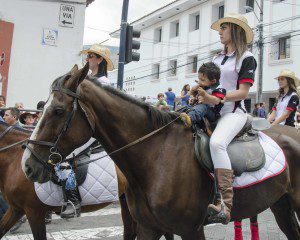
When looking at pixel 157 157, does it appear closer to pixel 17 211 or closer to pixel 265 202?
pixel 265 202

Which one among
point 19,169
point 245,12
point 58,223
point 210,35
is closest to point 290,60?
point 245,12

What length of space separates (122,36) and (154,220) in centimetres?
700

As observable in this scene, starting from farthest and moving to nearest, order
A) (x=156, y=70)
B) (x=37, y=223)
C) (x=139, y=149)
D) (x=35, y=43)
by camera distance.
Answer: (x=156, y=70) < (x=35, y=43) < (x=37, y=223) < (x=139, y=149)

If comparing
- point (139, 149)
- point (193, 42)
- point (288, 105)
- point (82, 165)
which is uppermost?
point (193, 42)

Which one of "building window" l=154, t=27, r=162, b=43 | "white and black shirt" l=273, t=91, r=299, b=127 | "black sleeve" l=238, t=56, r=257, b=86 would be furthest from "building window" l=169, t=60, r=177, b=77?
"black sleeve" l=238, t=56, r=257, b=86

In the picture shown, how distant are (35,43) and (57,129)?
8762mm

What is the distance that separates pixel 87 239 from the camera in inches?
221

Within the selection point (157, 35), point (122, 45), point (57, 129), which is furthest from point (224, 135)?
point (157, 35)

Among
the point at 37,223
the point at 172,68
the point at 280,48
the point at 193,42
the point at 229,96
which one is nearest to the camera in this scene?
the point at 229,96

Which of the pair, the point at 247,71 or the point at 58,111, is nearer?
the point at 58,111

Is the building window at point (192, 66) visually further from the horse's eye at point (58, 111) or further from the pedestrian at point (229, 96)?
the horse's eye at point (58, 111)

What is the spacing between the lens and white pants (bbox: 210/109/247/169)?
3.34m

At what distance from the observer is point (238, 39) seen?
3830mm

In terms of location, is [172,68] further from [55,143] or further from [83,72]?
[55,143]
